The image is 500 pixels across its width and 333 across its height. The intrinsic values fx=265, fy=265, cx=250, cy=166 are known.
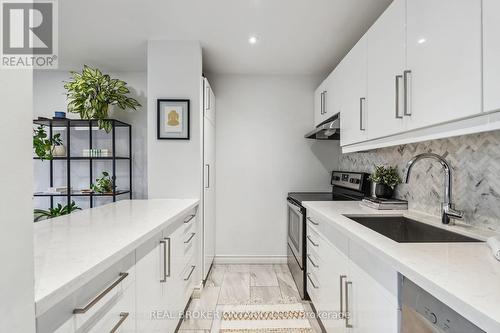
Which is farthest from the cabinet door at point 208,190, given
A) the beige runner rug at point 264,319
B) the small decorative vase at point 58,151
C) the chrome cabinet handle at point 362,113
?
the small decorative vase at point 58,151

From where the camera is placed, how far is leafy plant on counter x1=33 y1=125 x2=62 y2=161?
8.90ft

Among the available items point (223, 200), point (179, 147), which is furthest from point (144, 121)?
point (223, 200)

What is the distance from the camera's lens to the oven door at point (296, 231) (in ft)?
8.33

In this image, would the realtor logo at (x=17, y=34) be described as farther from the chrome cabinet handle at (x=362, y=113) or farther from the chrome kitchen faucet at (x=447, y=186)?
→ the chrome cabinet handle at (x=362, y=113)

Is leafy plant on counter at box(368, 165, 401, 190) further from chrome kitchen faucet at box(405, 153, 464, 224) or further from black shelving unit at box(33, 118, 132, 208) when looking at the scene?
black shelving unit at box(33, 118, 132, 208)

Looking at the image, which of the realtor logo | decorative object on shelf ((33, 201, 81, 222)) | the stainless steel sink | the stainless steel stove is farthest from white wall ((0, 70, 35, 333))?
decorative object on shelf ((33, 201, 81, 222))

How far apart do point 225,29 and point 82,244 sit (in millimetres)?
2077

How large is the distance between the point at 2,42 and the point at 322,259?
76.5 inches

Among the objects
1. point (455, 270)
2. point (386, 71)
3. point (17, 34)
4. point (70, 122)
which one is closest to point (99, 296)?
point (17, 34)

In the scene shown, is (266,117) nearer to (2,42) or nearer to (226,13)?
(226,13)

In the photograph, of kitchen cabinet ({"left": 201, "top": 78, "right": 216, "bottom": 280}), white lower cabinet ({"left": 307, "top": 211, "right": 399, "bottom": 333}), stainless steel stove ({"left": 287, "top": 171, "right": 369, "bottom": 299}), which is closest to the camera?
white lower cabinet ({"left": 307, "top": 211, "right": 399, "bottom": 333})

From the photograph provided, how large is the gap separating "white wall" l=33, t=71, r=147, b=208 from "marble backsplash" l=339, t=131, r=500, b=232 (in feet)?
10.2

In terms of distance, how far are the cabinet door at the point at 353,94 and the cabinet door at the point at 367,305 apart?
3.42ft

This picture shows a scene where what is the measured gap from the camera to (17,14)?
0.57 m
